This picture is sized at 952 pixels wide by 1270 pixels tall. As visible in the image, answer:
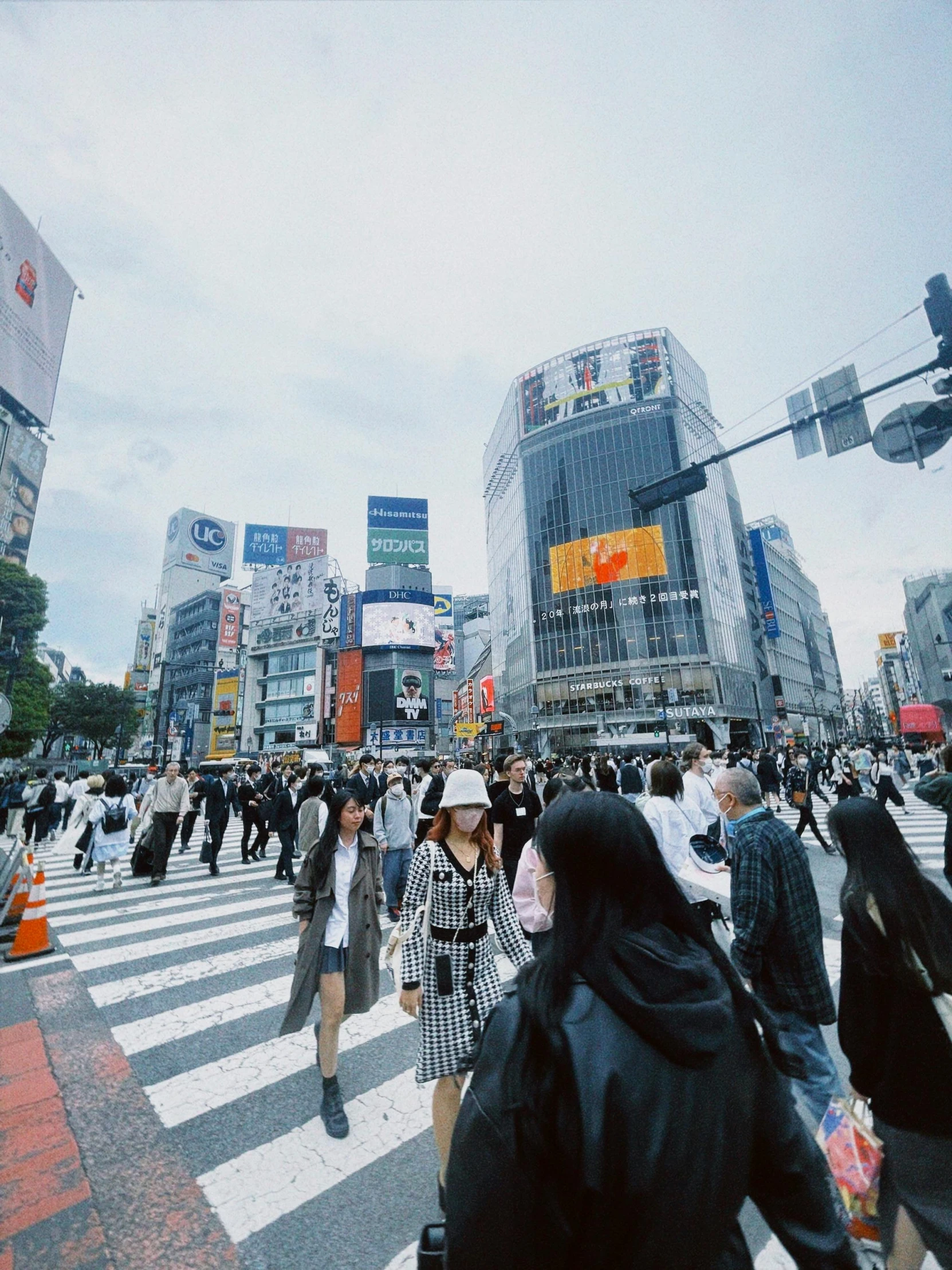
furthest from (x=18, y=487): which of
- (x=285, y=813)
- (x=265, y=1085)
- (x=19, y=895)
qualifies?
(x=265, y=1085)

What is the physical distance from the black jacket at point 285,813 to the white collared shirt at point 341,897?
7231 millimetres

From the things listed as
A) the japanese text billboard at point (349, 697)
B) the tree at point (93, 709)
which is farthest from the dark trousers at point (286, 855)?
the tree at point (93, 709)

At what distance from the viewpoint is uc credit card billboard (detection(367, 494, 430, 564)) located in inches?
3162

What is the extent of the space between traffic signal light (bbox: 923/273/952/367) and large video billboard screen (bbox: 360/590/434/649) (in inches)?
2461

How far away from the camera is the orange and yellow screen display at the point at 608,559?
55.9 m

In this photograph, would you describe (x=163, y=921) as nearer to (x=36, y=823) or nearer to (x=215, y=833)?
(x=215, y=833)

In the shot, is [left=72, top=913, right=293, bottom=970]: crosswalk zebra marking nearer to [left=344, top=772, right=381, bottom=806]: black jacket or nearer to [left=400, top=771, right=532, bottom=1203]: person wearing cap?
[left=344, top=772, right=381, bottom=806]: black jacket

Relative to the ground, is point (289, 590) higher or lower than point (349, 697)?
higher

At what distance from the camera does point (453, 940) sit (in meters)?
2.94

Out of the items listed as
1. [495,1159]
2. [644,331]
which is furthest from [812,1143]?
[644,331]

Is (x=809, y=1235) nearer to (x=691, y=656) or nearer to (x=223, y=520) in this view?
(x=691, y=656)

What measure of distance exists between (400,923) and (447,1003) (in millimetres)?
437

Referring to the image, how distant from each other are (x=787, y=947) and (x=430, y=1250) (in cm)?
215

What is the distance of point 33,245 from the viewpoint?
5250 centimetres
